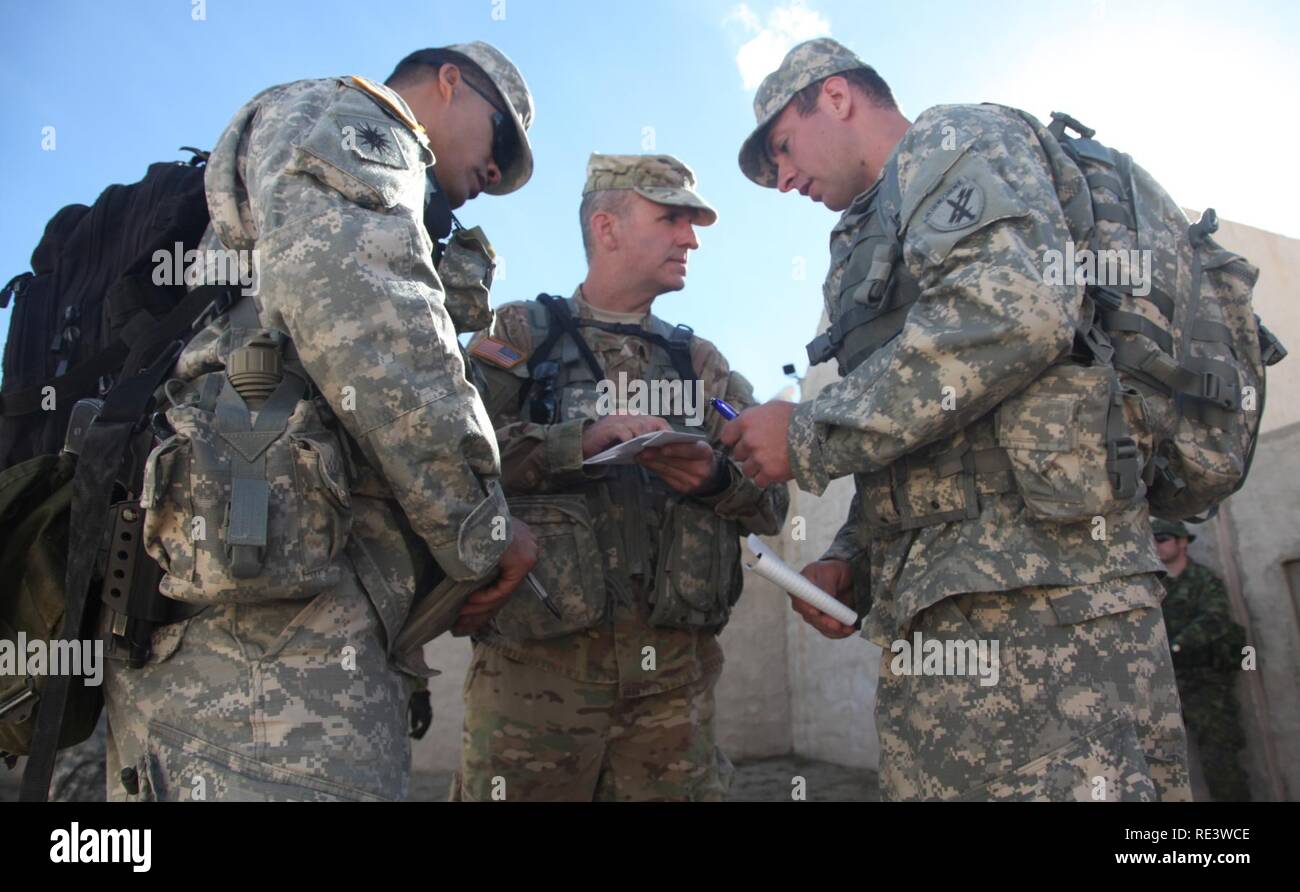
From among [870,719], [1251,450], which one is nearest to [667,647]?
[1251,450]

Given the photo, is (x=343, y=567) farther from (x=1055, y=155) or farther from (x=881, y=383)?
(x=1055, y=155)

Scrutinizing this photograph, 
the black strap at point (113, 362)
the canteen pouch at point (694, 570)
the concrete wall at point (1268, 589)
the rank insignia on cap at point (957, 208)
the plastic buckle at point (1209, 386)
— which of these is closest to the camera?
the black strap at point (113, 362)

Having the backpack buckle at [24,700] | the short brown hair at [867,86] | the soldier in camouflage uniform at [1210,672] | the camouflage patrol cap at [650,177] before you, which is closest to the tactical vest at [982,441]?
the short brown hair at [867,86]

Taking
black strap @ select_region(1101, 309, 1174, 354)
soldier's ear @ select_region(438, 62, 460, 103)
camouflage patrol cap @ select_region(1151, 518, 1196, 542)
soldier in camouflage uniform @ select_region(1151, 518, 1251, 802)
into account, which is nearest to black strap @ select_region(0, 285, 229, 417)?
soldier's ear @ select_region(438, 62, 460, 103)

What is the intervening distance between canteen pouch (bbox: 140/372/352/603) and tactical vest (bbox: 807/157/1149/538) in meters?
1.39

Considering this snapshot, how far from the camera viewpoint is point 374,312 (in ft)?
6.11

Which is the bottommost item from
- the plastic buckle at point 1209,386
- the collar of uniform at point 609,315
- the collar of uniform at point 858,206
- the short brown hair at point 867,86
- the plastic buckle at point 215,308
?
the plastic buckle at point 1209,386

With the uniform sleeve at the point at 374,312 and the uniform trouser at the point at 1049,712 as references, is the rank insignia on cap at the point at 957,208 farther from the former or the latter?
the uniform sleeve at the point at 374,312

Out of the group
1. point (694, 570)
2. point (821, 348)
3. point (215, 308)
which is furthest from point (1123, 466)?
point (215, 308)

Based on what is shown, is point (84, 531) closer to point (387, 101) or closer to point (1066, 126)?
point (387, 101)

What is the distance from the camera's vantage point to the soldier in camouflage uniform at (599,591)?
3.15 m

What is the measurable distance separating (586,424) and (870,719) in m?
5.22

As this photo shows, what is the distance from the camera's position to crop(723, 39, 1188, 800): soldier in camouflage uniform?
207cm

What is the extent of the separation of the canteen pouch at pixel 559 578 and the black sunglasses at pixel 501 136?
114 cm
